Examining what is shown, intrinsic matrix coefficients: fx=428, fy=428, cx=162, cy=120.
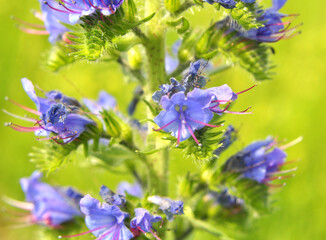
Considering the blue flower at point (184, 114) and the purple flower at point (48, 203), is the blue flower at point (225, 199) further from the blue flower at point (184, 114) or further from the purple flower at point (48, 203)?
the blue flower at point (184, 114)

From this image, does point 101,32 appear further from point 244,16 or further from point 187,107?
point 244,16

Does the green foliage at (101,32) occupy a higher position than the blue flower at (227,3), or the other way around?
the green foliage at (101,32)

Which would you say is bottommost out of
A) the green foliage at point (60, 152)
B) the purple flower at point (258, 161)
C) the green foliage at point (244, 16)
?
the purple flower at point (258, 161)

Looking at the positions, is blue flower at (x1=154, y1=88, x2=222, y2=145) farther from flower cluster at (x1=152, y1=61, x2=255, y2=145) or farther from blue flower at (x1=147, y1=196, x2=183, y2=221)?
blue flower at (x1=147, y1=196, x2=183, y2=221)

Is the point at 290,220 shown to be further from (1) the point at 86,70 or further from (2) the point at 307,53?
(1) the point at 86,70

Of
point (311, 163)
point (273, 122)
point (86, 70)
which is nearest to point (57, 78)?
point (86, 70)

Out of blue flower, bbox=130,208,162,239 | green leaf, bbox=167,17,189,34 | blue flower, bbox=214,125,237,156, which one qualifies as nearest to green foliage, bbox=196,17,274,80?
green leaf, bbox=167,17,189,34

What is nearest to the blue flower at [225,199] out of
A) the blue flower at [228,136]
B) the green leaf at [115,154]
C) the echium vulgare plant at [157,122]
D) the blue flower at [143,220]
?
the echium vulgare plant at [157,122]

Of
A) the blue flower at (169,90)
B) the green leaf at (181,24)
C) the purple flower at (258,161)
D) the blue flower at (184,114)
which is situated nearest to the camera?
the blue flower at (184,114)

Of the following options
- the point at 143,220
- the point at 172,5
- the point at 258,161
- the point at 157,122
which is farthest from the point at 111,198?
the point at 172,5
